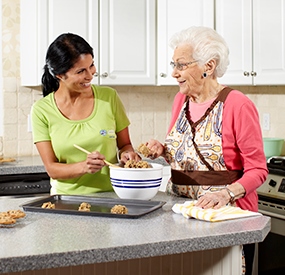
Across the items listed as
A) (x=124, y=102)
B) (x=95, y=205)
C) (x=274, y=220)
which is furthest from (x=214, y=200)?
(x=124, y=102)

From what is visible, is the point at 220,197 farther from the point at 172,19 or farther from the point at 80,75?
the point at 172,19

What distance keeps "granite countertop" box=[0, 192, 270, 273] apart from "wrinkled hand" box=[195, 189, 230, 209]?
3.2 inches

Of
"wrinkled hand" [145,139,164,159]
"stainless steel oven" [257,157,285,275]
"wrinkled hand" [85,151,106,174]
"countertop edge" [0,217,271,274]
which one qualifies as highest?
"wrinkled hand" [145,139,164,159]

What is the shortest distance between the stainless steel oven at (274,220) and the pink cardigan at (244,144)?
130 cm

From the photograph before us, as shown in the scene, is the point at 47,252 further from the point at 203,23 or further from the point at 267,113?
the point at 267,113

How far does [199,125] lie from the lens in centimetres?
241

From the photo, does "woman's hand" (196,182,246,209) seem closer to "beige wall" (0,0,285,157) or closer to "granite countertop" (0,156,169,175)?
"granite countertop" (0,156,169,175)

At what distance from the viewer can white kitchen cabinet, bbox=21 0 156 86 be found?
3826mm

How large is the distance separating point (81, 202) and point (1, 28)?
2224mm

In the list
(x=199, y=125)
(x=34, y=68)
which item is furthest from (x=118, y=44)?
(x=199, y=125)

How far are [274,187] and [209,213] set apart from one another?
1851mm

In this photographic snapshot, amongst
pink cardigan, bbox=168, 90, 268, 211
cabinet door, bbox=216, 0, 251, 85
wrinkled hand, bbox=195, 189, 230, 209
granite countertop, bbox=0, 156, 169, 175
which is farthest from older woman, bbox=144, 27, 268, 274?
cabinet door, bbox=216, 0, 251, 85

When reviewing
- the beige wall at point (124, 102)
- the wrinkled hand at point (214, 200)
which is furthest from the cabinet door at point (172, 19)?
the wrinkled hand at point (214, 200)

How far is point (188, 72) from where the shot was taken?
2.42 m
